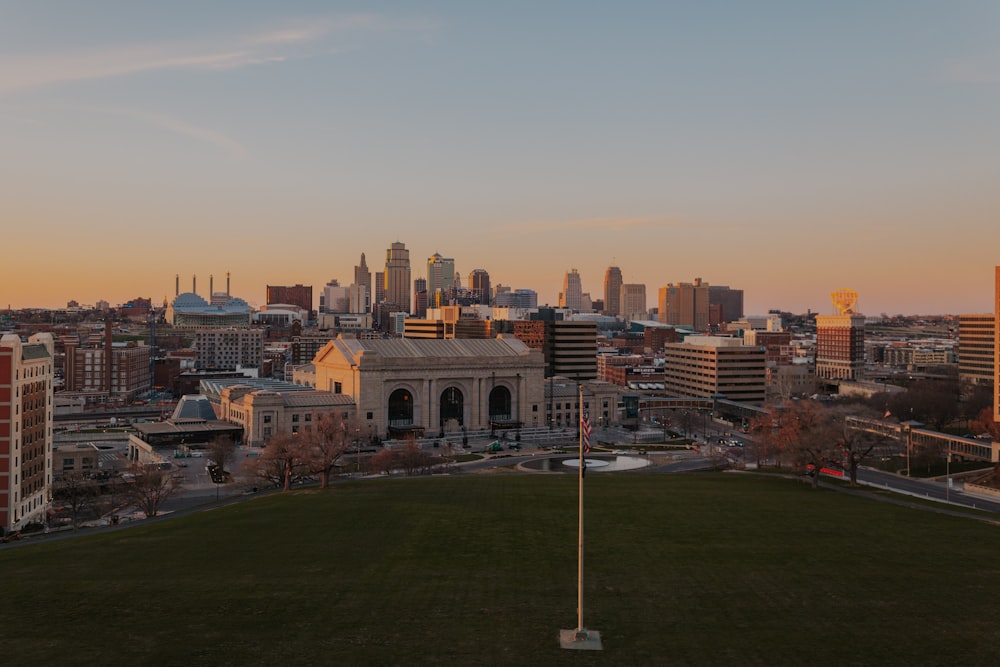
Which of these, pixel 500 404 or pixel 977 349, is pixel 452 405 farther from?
pixel 977 349

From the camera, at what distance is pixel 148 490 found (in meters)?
78.3

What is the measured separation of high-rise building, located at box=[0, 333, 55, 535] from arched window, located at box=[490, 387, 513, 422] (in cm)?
7282

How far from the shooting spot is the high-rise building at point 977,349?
19100cm

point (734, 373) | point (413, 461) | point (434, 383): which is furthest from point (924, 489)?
point (734, 373)

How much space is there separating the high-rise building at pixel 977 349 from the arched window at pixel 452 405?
116m

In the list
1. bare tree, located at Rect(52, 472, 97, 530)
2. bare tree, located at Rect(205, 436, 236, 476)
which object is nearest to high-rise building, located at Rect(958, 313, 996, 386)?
bare tree, located at Rect(205, 436, 236, 476)

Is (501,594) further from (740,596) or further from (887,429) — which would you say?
(887,429)

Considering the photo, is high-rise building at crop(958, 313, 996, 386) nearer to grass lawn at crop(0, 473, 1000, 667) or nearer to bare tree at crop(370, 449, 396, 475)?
grass lawn at crop(0, 473, 1000, 667)

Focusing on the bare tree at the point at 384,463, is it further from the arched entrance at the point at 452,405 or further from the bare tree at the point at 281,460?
the arched entrance at the point at 452,405

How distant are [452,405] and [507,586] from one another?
10126 cm

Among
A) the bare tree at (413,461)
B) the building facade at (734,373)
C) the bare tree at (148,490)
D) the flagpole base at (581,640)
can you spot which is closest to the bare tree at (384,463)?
the bare tree at (413,461)

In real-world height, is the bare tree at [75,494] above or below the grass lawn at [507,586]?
below

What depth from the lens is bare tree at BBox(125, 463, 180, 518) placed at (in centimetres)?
7700

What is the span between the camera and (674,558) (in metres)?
49.9
